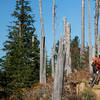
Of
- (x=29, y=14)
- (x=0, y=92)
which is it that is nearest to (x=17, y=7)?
(x=29, y=14)

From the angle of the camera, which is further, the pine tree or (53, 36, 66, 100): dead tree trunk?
the pine tree

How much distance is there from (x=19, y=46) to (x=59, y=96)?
35.9 feet

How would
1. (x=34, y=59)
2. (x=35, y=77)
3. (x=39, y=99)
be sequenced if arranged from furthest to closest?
(x=34, y=59)
(x=35, y=77)
(x=39, y=99)

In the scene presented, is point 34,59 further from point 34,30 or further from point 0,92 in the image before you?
A: point 34,30

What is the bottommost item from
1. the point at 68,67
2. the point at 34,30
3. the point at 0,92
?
the point at 0,92

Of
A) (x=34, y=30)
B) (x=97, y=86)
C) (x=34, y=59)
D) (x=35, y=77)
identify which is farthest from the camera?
(x=34, y=30)

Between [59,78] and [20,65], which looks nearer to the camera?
[59,78]

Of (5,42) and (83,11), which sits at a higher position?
(83,11)

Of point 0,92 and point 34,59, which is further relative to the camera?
point 34,59

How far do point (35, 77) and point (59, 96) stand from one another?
974 cm

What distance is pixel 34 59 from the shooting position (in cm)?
1697

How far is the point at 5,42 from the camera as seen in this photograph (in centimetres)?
2248

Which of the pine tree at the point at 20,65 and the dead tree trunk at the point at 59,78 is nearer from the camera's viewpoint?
the dead tree trunk at the point at 59,78

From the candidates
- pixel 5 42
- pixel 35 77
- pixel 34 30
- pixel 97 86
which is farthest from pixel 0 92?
pixel 34 30
